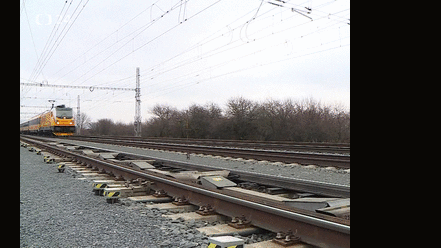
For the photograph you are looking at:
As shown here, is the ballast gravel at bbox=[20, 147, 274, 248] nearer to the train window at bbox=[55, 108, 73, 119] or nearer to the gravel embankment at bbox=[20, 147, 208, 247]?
the gravel embankment at bbox=[20, 147, 208, 247]

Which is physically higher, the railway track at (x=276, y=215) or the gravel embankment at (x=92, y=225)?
the railway track at (x=276, y=215)

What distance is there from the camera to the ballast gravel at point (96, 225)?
3.78m

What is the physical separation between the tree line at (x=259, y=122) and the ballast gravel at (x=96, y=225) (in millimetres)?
18933

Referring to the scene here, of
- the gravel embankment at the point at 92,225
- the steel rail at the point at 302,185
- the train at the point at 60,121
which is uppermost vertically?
the train at the point at 60,121

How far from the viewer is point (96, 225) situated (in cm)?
443

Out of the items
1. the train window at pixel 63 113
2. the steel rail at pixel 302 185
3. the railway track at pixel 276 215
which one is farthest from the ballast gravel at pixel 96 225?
the train window at pixel 63 113

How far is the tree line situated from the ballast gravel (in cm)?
Result: 1893

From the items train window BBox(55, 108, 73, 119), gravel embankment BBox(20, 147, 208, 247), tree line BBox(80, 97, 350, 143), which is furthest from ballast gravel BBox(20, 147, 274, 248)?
train window BBox(55, 108, 73, 119)

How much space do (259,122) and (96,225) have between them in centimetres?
2988

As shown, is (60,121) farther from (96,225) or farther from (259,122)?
(96,225)

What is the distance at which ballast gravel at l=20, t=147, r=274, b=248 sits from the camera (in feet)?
12.4

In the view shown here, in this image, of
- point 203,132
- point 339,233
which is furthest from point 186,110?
point 339,233

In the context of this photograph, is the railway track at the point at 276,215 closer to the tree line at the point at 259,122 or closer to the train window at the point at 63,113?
the tree line at the point at 259,122
